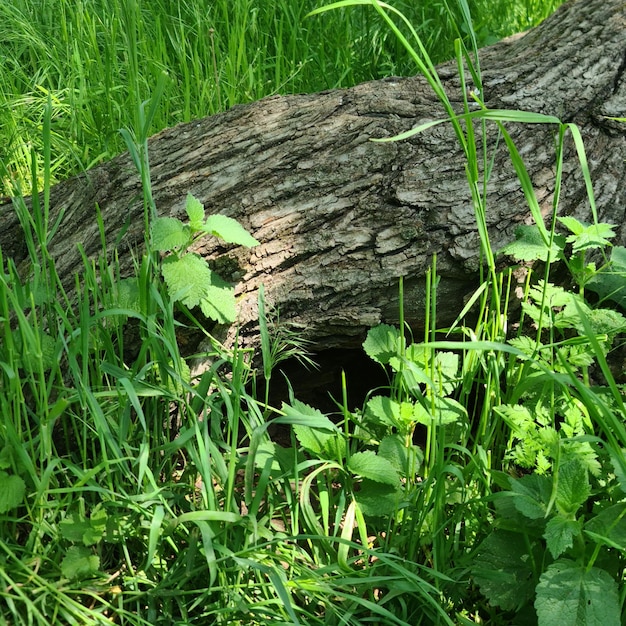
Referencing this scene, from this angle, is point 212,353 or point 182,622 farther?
point 212,353

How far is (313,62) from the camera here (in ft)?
11.7

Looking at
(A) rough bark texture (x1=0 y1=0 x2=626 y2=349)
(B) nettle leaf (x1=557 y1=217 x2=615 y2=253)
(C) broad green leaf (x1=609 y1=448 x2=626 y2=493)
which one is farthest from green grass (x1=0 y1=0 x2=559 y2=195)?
(C) broad green leaf (x1=609 y1=448 x2=626 y2=493)

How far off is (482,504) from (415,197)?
908 mm

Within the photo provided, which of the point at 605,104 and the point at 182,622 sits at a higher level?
the point at 605,104

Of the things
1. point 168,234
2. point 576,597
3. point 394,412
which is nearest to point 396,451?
point 394,412

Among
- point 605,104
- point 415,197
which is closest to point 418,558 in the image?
point 415,197

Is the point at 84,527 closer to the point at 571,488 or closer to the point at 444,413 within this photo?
the point at 444,413

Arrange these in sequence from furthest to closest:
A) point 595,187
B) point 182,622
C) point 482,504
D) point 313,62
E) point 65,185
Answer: point 313,62 → point 65,185 → point 595,187 → point 482,504 → point 182,622

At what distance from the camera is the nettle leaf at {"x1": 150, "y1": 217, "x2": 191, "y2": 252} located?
5.85 ft

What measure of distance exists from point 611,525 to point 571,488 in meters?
0.11

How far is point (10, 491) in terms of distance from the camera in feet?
Result: 5.10

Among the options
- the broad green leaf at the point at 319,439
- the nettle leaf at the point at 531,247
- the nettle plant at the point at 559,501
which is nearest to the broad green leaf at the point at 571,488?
the nettle plant at the point at 559,501

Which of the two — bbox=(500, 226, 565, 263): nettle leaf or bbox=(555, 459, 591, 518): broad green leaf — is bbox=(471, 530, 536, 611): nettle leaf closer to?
bbox=(555, 459, 591, 518): broad green leaf

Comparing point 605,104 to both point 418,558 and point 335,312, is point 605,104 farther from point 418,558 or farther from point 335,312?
point 418,558
